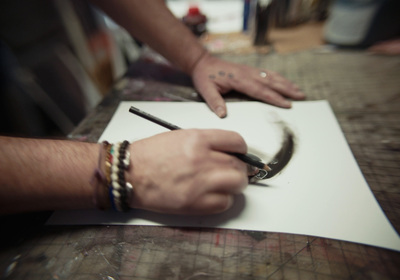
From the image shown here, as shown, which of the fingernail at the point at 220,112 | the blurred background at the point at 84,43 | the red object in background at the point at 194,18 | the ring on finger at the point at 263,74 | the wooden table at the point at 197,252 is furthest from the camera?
the red object in background at the point at 194,18

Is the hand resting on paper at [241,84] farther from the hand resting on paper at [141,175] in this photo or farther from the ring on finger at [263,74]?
the hand resting on paper at [141,175]

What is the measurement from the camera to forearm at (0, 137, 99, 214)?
37 centimetres

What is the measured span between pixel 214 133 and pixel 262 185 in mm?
158

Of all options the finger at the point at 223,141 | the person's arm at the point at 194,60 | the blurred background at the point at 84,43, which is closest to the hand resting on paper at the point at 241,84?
the person's arm at the point at 194,60

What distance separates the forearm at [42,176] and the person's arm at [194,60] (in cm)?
40

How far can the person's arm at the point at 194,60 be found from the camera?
0.70 meters

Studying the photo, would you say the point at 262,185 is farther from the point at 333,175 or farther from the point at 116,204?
the point at 116,204

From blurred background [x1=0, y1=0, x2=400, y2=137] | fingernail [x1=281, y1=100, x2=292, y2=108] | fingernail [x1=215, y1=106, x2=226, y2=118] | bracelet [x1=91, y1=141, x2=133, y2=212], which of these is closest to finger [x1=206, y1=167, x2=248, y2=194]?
bracelet [x1=91, y1=141, x2=133, y2=212]

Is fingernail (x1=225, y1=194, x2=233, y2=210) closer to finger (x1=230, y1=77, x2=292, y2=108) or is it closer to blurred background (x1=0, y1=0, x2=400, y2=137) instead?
finger (x1=230, y1=77, x2=292, y2=108)

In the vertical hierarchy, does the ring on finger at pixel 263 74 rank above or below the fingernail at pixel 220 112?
above

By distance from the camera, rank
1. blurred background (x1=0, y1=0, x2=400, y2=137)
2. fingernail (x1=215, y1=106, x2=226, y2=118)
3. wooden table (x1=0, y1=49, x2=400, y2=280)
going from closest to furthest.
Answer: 1. wooden table (x1=0, y1=49, x2=400, y2=280)
2. fingernail (x1=215, y1=106, x2=226, y2=118)
3. blurred background (x1=0, y1=0, x2=400, y2=137)

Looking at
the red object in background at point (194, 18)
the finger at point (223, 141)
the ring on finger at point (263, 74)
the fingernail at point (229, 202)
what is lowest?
the fingernail at point (229, 202)

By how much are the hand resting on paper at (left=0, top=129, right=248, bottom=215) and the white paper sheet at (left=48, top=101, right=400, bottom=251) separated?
0.04 metres

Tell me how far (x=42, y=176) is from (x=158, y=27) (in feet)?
1.98
